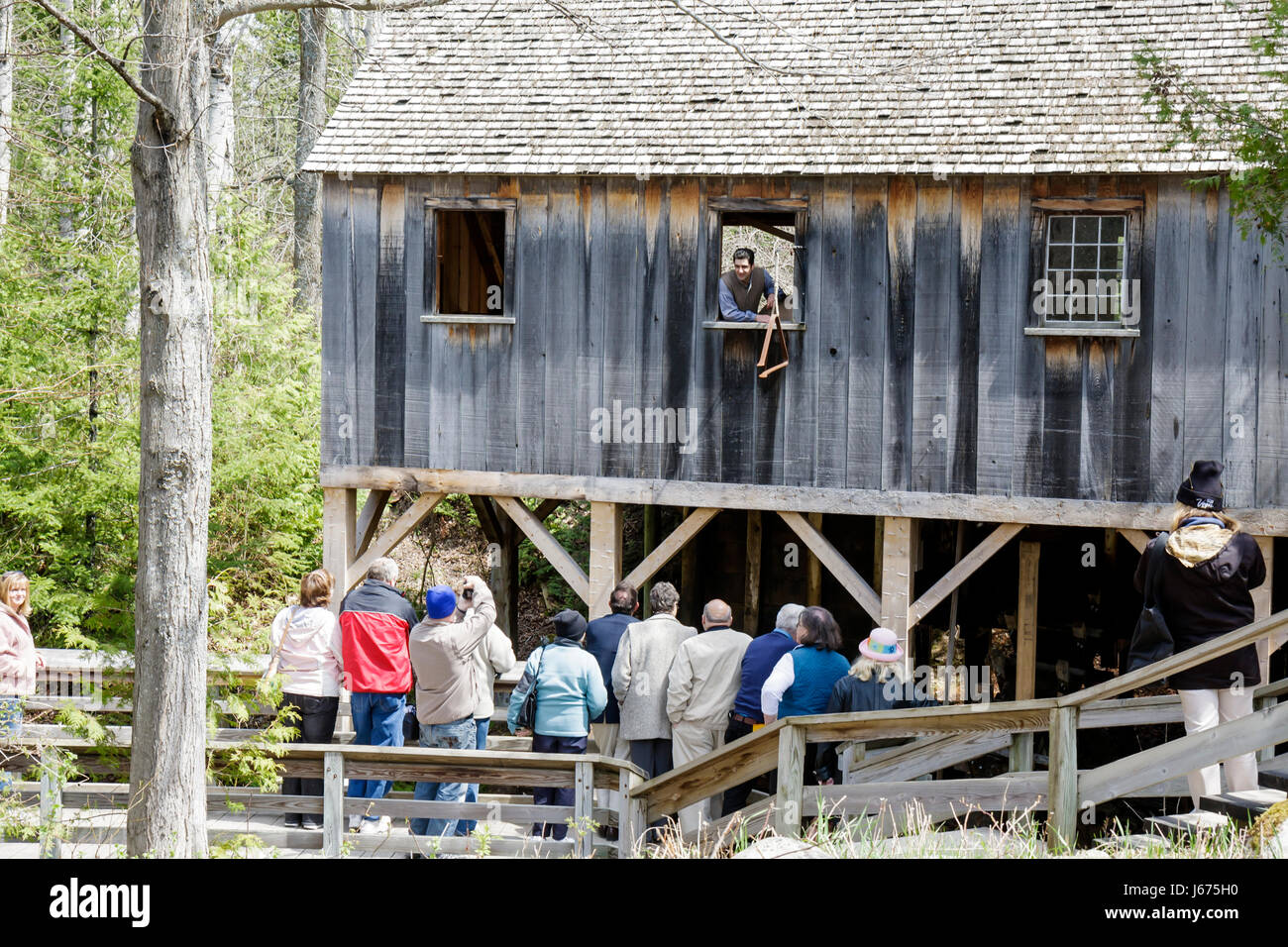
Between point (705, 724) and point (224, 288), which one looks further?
point (224, 288)

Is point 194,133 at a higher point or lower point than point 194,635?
higher

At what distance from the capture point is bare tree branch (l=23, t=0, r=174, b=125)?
20.0ft

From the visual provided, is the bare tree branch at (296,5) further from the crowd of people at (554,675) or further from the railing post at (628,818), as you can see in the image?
the railing post at (628,818)

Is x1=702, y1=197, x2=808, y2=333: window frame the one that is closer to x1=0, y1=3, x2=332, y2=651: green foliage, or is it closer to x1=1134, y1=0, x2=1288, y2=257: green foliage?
x1=1134, y1=0, x2=1288, y2=257: green foliage

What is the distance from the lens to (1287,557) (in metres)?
14.2

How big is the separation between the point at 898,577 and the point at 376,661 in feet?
15.9

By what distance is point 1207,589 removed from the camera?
293 inches

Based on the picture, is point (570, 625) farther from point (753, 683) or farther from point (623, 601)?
point (753, 683)

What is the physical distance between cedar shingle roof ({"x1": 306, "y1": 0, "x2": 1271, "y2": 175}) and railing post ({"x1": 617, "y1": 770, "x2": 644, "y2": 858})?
5.59m

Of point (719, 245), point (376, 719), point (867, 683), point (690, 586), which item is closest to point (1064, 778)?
point (867, 683)

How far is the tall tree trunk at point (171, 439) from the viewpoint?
691cm
